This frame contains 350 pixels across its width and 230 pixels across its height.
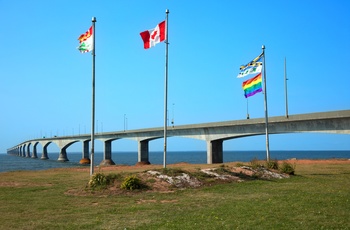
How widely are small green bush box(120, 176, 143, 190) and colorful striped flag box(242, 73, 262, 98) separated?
1410 cm

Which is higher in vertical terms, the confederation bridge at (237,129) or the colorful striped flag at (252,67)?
the colorful striped flag at (252,67)

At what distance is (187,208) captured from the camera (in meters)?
13.4

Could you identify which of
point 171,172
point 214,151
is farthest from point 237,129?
point 171,172

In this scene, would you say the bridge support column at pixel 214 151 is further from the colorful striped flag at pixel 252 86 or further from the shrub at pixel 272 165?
the shrub at pixel 272 165

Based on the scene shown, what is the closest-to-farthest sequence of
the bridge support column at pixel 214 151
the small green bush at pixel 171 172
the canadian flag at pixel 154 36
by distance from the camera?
the small green bush at pixel 171 172
the canadian flag at pixel 154 36
the bridge support column at pixel 214 151

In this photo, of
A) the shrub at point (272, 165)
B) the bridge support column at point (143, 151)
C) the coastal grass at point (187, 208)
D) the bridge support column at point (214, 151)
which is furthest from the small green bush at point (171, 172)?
the bridge support column at point (143, 151)

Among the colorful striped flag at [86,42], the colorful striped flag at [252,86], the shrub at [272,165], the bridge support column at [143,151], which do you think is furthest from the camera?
the bridge support column at [143,151]

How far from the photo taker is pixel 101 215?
1235cm

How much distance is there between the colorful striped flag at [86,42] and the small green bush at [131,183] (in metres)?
9.41

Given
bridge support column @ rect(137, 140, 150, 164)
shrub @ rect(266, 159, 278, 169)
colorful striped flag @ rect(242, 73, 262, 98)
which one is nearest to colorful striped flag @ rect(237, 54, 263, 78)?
colorful striped flag @ rect(242, 73, 262, 98)

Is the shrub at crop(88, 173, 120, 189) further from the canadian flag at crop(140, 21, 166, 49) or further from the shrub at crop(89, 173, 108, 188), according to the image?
the canadian flag at crop(140, 21, 166, 49)

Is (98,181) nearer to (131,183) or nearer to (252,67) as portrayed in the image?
(131,183)

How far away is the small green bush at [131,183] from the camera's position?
58.7 ft

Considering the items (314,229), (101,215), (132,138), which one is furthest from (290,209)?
(132,138)
